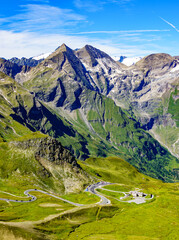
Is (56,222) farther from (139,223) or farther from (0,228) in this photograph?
(139,223)

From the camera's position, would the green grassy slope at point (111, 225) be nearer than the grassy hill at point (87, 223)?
No

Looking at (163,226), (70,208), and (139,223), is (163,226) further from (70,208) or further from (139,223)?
(70,208)

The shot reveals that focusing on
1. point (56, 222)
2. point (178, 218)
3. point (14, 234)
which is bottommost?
point (178, 218)

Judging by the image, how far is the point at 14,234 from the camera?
12900cm

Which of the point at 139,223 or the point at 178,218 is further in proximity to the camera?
the point at 178,218

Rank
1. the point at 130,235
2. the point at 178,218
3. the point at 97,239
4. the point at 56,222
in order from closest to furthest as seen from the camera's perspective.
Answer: the point at 97,239 < the point at 130,235 < the point at 56,222 < the point at 178,218

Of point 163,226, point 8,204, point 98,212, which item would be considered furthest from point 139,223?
point 8,204

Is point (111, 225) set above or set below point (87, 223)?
above

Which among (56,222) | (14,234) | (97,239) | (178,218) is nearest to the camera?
(14,234)

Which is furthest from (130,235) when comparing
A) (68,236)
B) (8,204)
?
(8,204)

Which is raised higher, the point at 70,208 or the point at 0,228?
the point at 0,228

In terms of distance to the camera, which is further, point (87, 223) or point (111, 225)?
point (87, 223)

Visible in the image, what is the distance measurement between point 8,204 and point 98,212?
68.5 m

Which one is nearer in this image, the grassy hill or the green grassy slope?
the grassy hill
